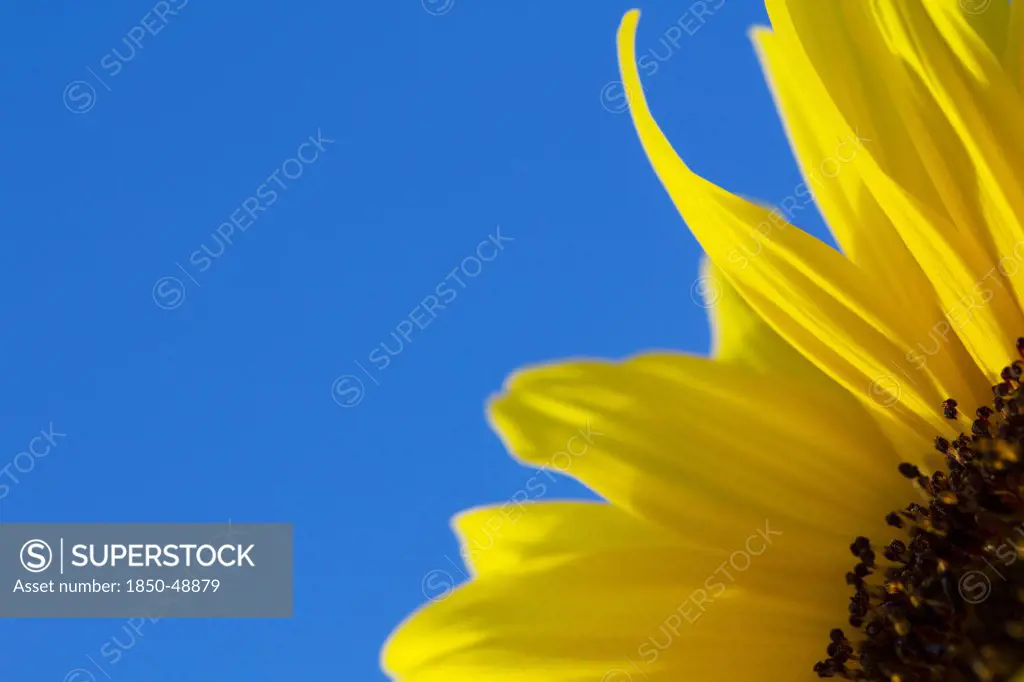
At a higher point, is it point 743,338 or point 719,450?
point 743,338

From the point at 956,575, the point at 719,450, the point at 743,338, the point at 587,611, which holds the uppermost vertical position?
the point at 743,338

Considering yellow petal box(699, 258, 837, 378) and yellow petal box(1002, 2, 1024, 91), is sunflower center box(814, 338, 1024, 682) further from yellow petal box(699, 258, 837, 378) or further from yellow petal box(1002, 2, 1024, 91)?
yellow petal box(1002, 2, 1024, 91)

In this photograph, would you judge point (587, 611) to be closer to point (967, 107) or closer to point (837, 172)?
point (837, 172)

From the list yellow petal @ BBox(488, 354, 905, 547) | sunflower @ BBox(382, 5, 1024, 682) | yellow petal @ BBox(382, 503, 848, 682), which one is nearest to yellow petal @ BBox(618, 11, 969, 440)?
sunflower @ BBox(382, 5, 1024, 682)

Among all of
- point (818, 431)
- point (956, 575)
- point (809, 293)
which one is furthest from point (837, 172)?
point (956, 575)

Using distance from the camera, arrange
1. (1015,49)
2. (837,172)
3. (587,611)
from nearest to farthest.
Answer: (1015,49), (837,172), (587,611)

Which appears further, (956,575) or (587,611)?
(587,611)
